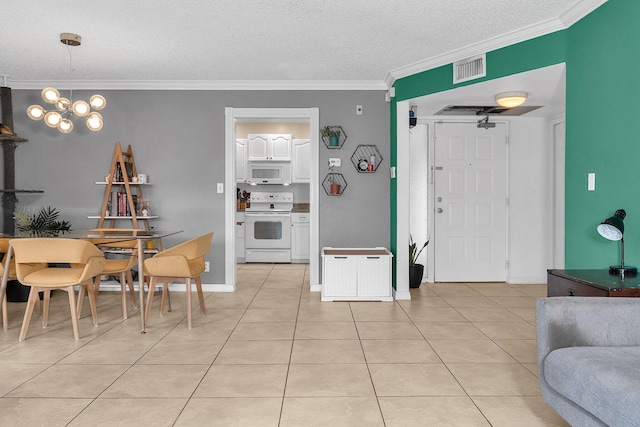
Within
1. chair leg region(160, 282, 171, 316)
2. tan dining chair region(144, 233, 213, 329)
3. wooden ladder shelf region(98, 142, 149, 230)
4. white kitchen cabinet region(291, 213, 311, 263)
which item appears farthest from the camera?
white kitchen cabinet region(291, 213, 311, 263)

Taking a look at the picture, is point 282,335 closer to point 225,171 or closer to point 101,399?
point 101,399

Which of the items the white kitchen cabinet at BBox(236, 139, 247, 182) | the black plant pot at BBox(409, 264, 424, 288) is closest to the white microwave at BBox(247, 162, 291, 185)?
the white kitchen cabinet at BBox(236, 139, 247, 182)

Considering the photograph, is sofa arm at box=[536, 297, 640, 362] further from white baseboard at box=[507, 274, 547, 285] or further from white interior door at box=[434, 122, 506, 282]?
white baseboard at box=[507, 274, 547, 285]

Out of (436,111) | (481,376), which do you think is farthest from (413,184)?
(481,376)

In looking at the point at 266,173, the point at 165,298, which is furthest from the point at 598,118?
the point at 266,173

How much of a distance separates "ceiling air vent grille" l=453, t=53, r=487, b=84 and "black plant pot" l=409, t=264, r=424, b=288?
2064 mm

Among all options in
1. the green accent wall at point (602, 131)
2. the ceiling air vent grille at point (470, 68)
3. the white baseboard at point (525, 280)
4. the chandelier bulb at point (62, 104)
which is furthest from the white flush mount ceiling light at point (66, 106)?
the white baseboard at point (525, 280)

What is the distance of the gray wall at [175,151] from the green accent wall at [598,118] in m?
1.91

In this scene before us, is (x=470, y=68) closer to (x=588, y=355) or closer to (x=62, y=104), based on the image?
(x=588, y=355)

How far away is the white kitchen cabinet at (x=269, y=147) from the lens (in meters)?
7.14

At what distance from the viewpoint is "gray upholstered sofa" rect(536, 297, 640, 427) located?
1.52 metres

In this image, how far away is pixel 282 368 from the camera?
8.77 ft

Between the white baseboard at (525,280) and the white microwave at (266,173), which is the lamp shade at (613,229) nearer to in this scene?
the white baseboard at (525,280)

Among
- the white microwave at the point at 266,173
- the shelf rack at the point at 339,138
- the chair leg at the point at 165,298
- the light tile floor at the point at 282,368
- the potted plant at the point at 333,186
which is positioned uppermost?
the shelf rack at the point at 339,138
